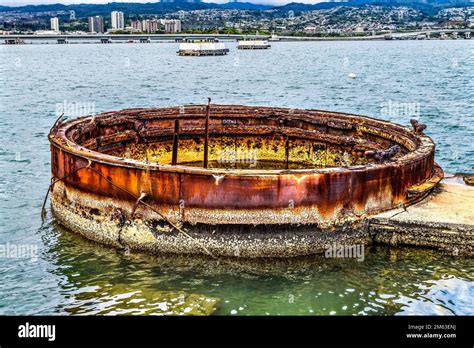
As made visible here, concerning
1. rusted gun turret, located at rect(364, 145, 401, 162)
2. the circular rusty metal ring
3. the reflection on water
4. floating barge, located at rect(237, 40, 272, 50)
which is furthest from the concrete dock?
floating barge, located at rect(237, 40, 272, 50)

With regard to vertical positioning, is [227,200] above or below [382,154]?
below

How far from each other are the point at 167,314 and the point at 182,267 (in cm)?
156

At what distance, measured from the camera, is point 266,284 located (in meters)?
9.89

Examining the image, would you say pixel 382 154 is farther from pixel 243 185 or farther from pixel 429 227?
pixel 243 185

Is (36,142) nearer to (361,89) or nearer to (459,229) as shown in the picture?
(459,229)

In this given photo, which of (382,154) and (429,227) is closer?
(429,227)

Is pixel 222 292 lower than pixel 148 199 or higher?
lower

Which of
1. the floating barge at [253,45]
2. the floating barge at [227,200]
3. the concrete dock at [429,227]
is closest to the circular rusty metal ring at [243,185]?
the floating barge at [227,200]

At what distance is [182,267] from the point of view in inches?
412

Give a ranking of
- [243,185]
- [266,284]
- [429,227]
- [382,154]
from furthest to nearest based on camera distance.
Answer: [382,154] → [429,227] → [243,185] → [266,284]

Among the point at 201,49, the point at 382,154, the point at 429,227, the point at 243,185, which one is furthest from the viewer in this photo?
the point at 201,49

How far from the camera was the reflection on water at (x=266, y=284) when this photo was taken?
9297 mm

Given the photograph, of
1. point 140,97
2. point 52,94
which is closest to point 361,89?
point 140,97

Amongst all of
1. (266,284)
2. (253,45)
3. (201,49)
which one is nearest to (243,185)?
(266,284)
